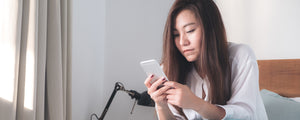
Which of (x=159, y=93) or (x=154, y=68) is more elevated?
(x=154, y=68)

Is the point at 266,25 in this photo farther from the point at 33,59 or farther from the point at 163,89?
the point at 33,59

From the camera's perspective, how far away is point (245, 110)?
3.28 feet

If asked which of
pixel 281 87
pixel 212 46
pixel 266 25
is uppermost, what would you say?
pixel 266 25

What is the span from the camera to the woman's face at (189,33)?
1128 mm

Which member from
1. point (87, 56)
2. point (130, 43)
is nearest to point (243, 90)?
point (87, 56)

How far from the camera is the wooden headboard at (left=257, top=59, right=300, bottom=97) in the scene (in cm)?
197

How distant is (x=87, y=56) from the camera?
2.37 metres

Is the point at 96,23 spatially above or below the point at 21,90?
above

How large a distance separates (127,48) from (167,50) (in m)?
1.51

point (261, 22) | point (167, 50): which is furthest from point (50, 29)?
point (261, 22)

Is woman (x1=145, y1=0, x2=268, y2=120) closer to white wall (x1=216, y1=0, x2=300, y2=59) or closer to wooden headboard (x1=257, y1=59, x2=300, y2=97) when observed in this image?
wooden headboard (x1=257, y1=59, x2=300, y2=97)

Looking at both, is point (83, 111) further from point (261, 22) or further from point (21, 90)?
point (261, 22)

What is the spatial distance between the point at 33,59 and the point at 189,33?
2.56 feet

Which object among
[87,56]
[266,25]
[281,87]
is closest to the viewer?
[281,87]
